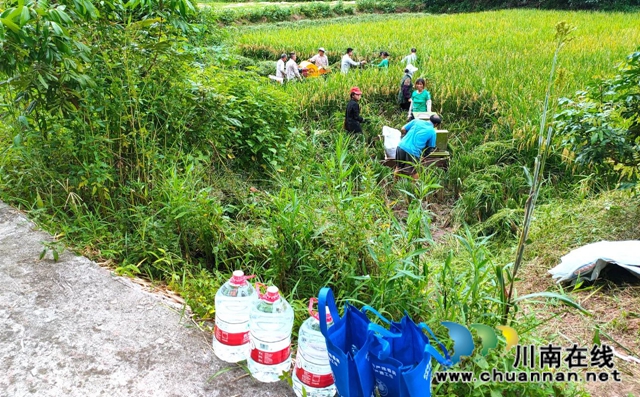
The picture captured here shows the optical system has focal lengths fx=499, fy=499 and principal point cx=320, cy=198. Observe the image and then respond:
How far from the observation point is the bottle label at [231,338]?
2109 mm

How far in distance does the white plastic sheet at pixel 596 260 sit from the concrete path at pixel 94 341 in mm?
2669

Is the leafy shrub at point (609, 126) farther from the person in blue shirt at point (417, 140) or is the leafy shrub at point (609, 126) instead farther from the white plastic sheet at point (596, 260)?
the person in blue shirt at point (417, 140)

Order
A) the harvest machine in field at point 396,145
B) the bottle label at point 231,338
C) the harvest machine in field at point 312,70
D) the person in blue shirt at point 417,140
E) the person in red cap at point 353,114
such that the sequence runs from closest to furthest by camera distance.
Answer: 1. the bottle label at point 231,338
2. the person in blue shirt at point 417,140
3. the harvest machine in field at point 396,145
4. the person in red cap at point 353,114
5. the harvest machine in field at point 312,70

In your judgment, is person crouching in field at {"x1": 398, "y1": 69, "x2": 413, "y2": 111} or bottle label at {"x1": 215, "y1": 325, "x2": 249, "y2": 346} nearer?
bottle label at {"x1": 215, "y1": 325, "x2": 249, "y2": 346}

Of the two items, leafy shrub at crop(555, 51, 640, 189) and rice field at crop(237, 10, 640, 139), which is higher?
leafy shrub at crop(555, 51, 640, 189)

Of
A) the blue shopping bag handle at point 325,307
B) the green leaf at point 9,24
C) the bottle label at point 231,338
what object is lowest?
the bottle label at point 231,338

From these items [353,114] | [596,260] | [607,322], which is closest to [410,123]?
[353,114]

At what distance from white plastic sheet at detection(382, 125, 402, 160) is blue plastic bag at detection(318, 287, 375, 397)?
572 centimetres

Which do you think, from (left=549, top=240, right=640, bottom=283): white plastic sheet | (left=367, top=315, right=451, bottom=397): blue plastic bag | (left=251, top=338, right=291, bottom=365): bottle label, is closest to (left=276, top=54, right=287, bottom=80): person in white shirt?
(left=549, top=240, right=640, bottom=283): white plastic sheet

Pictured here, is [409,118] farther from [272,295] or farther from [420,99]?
[272,295]

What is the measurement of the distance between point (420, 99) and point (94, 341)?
22.6 ft

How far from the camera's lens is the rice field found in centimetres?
841

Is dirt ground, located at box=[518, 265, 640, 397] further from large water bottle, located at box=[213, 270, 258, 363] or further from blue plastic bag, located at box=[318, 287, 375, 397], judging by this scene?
large water bottle, located at box=[213, 270, 258, 363]

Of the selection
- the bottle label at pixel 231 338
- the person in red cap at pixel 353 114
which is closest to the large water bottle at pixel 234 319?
the bottle label at pixel 231 338
